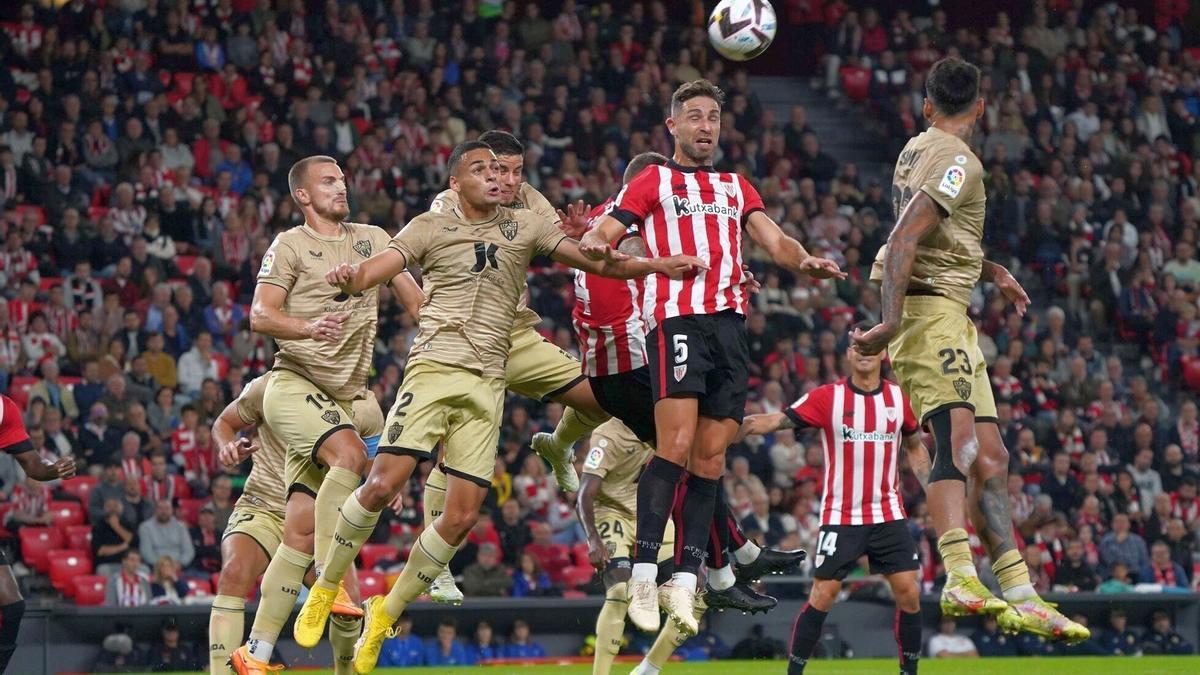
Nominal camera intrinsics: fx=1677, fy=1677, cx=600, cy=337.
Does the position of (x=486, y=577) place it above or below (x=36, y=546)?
below

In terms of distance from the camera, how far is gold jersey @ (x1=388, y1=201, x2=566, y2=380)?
30.2 ft

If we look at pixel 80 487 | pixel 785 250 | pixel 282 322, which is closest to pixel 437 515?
pixel 282 322

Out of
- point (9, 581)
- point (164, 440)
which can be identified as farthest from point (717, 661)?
point (9, 581)

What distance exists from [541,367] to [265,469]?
1783 mm

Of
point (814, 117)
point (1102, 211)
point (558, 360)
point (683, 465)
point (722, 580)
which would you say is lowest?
point (722, 580)

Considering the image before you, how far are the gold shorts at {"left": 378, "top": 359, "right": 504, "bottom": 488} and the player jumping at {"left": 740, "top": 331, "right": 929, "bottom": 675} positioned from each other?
281 cm

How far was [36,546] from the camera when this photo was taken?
15.7m

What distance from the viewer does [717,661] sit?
16.1 meters

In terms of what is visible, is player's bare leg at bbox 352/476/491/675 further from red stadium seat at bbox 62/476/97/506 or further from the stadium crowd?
red stadium seat at bbox 62/476/97/506

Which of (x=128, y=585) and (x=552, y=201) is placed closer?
(x=128, y=585)

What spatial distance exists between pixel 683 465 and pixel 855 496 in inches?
143

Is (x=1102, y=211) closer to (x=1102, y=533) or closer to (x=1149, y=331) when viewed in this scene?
(x=1149, y=331)

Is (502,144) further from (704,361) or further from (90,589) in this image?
(90,589)

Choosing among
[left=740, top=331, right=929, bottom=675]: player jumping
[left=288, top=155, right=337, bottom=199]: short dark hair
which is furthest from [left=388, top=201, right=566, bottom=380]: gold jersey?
Answer: [left=740, top=331, right=929, bottom=675]: player jumping
